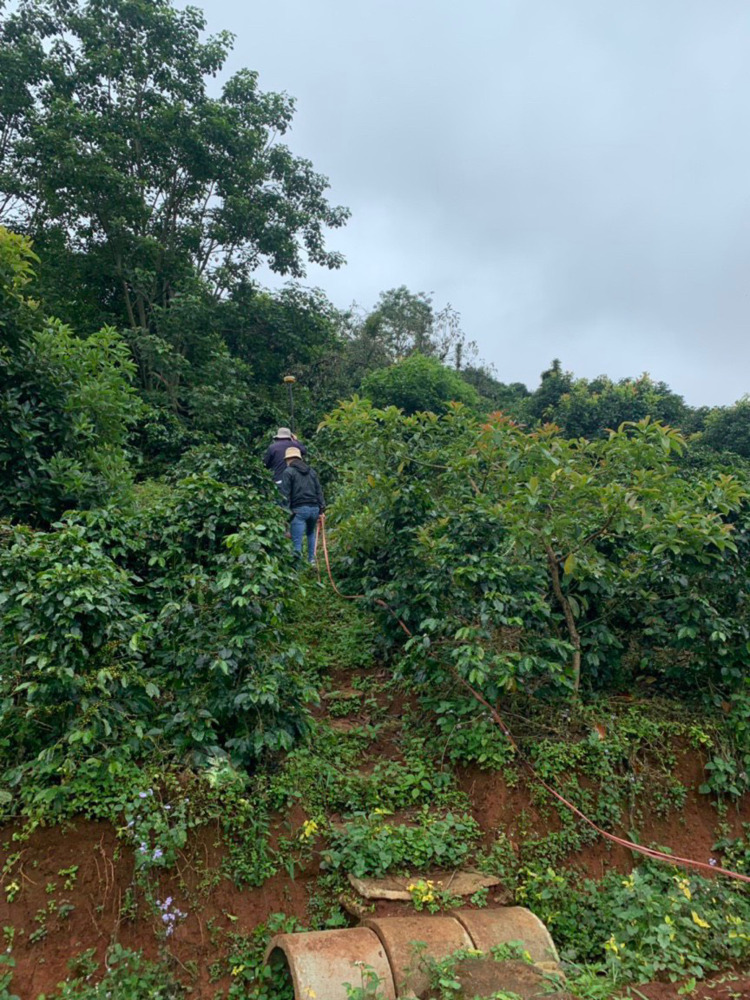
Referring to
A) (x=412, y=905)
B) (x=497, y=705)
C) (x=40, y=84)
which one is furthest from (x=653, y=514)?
(x=40, y=84)

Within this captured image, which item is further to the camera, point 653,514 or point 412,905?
point 653,514

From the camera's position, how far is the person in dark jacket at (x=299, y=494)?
6969 mm

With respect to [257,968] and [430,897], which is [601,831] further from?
[257,968]

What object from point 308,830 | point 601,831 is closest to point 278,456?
A: point 308,830

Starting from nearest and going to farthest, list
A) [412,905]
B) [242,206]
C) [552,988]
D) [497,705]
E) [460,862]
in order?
[552,988], [412,905], [460,862], [497,705], [242,206]

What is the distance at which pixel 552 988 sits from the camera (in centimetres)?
258

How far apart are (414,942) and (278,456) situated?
5205 millimetres

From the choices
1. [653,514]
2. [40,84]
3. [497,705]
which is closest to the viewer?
[497,705]

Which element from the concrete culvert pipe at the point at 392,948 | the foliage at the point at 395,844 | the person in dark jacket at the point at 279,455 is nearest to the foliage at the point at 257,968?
the concrete culvert pipe at the point at 392,948

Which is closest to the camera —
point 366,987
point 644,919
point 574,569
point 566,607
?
point 366,987

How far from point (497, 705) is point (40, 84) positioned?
14947 millimetres

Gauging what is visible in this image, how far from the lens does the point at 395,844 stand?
11.2 ft

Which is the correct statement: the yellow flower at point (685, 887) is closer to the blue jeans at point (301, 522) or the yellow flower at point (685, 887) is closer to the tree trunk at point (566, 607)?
the tree trunk at point (566, 607)

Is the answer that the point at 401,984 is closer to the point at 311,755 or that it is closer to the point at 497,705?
the point at 311,755
